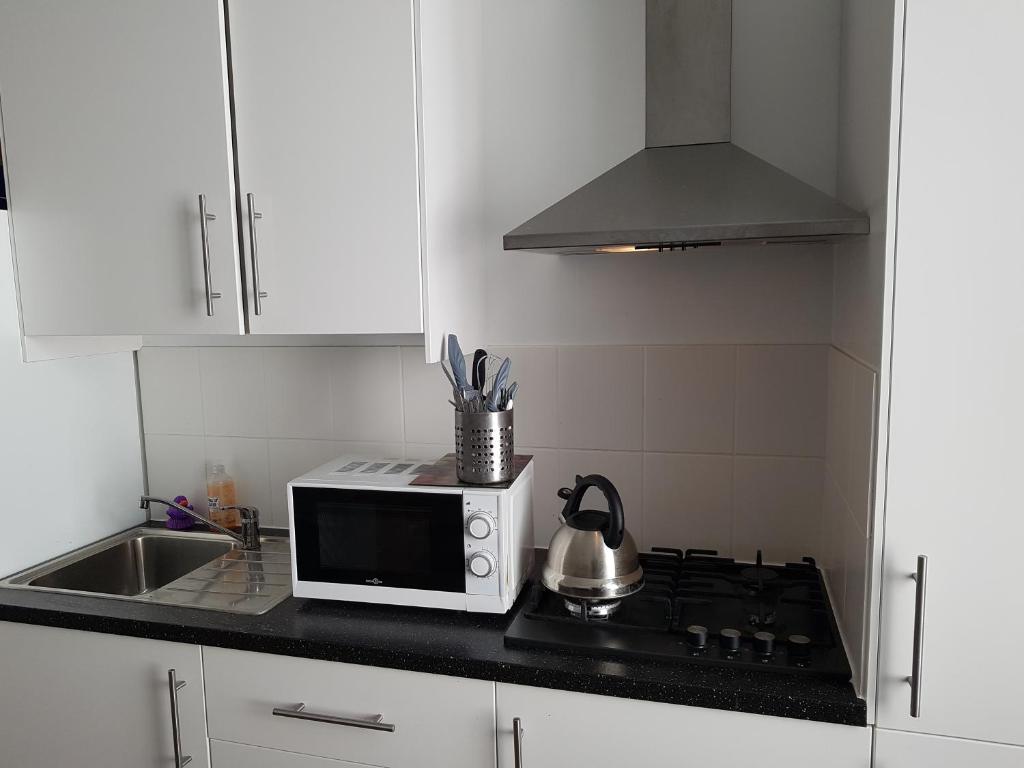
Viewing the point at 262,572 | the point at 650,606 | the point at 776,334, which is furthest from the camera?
the point at 262,572

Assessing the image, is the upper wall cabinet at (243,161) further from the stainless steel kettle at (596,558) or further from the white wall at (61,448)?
the stainless steel kettle at (596,558)

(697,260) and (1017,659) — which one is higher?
(697,260)

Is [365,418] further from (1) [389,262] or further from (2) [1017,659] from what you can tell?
(2) [1017,659]

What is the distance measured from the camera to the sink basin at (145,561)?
1.98 meters

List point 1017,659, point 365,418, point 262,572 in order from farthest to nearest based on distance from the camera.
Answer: point 365,418 < point 262,572 < point 1017,659

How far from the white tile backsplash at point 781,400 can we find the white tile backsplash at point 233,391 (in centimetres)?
124

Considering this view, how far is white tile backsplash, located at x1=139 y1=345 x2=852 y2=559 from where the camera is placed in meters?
1.72

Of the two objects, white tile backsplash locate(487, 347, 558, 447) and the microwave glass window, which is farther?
white tile backsplash locate(487, 347, 558, 447)

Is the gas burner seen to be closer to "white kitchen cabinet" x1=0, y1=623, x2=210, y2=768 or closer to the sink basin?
"white kitchen cabinet" x1=0, y1=623, x2=210, y2=768

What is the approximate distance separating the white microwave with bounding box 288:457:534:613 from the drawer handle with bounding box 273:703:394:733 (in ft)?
0.73

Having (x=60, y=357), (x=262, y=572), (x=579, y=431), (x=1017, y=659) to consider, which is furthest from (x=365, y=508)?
(x=1017, y=659)

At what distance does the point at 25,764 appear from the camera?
1.73 meters

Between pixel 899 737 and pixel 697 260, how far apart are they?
1.00 metres

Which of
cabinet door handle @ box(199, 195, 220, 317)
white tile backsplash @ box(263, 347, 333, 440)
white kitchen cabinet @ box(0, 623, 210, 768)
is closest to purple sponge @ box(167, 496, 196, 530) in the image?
white tile backsplash @ box(263, 347, 333, 440)
